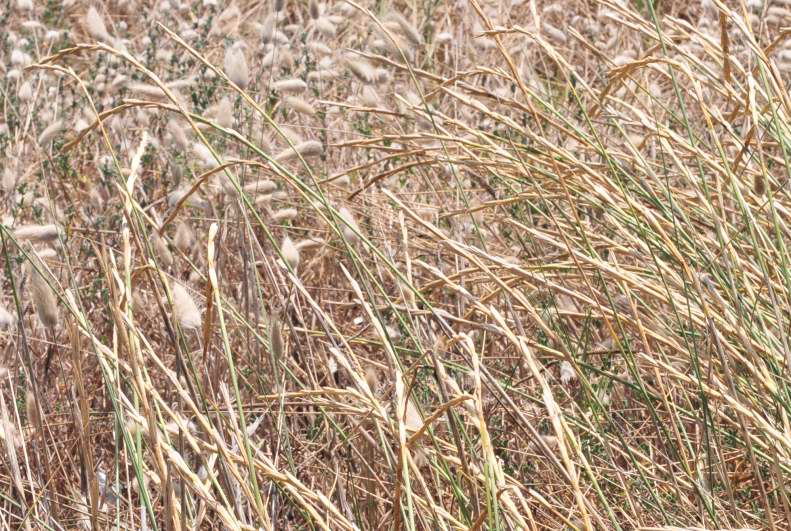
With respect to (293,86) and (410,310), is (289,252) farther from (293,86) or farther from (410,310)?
(293,86)

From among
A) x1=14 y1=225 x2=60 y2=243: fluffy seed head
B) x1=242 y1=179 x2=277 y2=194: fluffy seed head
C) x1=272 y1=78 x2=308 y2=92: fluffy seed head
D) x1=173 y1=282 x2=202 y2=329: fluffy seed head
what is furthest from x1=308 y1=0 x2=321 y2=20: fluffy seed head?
x1=173 y1=282 x2=202 y2=329: fluffy seed head

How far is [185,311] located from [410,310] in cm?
23

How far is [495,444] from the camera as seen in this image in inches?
64.4

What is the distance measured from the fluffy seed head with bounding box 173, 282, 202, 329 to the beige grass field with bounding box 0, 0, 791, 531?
0.04 feet

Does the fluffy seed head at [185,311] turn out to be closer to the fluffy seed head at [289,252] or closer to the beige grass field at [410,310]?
the beige grass field at [410,310]

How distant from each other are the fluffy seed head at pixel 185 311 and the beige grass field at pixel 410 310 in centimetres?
1

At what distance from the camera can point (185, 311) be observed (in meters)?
1.14

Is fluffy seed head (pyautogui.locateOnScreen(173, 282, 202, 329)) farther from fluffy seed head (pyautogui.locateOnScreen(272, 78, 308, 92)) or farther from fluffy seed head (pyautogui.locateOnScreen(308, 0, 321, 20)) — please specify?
fluffy seed head (pyautogui.locateOnScreen(308, 0, 321, 20))

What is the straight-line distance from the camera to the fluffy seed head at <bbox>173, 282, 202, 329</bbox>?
1124 mm

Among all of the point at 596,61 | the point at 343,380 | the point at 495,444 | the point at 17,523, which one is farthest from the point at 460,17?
the point at 17,523

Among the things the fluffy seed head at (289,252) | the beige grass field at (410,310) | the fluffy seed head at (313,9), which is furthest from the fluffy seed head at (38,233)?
the fluffy seed head at (313,9)

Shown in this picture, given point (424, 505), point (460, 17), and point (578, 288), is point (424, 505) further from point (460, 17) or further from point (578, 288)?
point (460, 17)

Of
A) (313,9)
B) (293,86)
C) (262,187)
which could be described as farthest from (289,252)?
(313,9)

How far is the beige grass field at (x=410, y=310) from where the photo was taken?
107 cm
